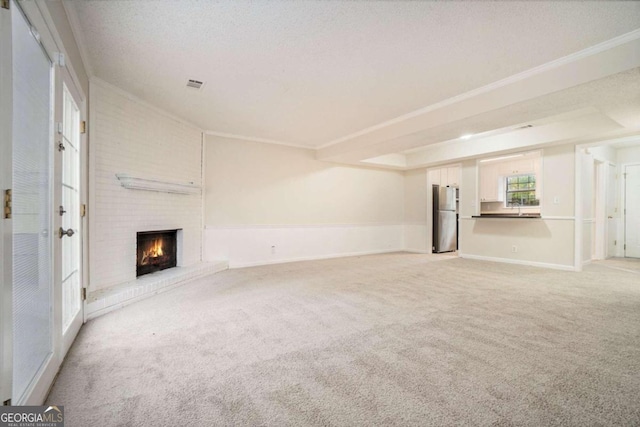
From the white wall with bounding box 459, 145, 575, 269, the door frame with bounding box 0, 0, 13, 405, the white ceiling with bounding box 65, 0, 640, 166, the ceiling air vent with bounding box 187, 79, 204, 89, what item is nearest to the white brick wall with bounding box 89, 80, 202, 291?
the white ceiling with bounding box 65, 0, 640, 166

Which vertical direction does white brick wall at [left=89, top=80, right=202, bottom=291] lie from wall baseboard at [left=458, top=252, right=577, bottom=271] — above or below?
above

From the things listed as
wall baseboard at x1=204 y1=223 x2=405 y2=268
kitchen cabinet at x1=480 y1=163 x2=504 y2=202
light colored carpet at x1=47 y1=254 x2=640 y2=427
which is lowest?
light colored carpet at x1=47 y1=254 x2=640 y2=427

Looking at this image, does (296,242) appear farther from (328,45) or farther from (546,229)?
(546,229)

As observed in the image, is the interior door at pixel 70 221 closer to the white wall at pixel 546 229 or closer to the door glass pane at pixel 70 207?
the door glass pane at pixel 70 207

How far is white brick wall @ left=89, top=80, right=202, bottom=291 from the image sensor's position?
3.29m

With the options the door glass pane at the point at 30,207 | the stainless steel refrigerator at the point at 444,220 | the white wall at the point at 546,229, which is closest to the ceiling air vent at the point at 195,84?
the door glass pane at the point at 30,207

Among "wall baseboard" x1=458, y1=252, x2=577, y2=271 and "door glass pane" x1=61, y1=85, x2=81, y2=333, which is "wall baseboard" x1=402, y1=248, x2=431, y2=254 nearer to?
"wall baseboard" x1=458, y1=252, x2=577, y2=271

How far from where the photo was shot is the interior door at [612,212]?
655 cm

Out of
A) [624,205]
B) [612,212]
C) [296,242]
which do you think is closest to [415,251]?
[296,242]

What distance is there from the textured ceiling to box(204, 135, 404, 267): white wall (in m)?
1.75

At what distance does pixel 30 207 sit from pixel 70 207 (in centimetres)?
117

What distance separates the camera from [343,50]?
263 cm

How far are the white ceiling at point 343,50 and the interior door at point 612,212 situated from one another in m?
4.44

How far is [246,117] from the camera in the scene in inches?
175
